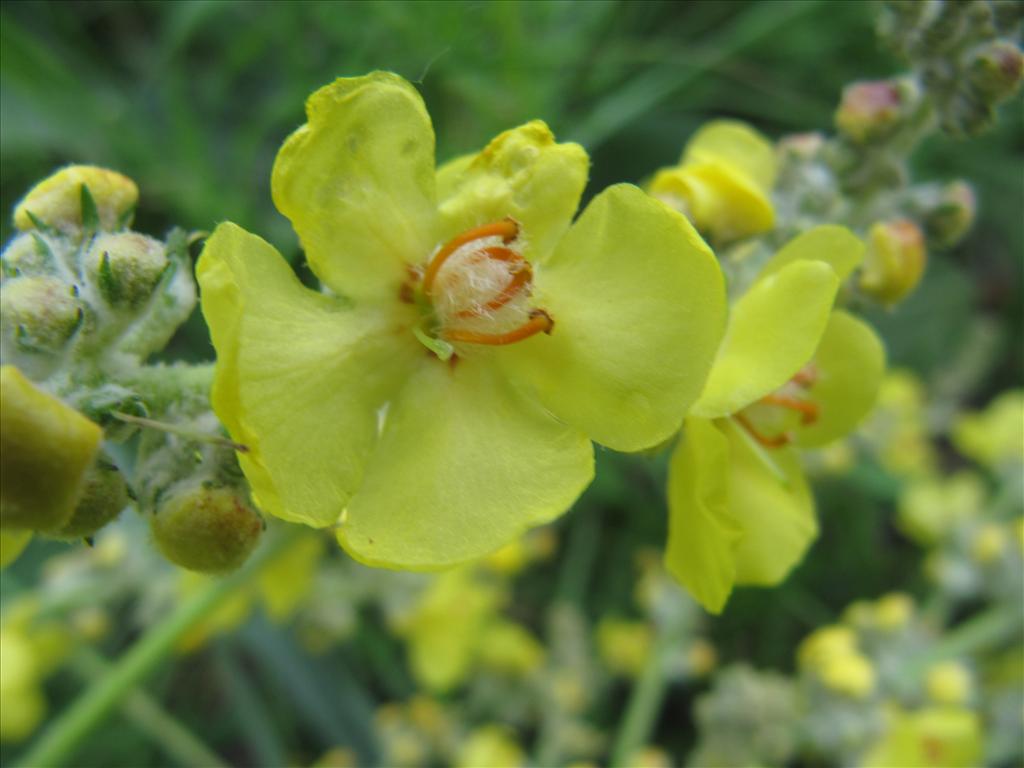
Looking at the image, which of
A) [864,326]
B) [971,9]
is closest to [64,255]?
[864,326]

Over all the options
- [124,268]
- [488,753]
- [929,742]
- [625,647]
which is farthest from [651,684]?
[124,268]

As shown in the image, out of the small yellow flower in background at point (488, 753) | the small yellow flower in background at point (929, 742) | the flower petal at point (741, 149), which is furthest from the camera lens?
the small yellow flower in background at point (488, 753)

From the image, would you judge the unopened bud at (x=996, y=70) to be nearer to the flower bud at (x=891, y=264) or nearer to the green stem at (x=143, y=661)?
the flower bud at (x=891, y=264)

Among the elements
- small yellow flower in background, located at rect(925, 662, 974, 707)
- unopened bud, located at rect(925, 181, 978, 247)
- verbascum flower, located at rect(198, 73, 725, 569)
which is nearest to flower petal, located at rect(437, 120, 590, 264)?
verbascum flower, located at rect(198, 73, 725, 569)

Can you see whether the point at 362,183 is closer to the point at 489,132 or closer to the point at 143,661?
the point at 143,661

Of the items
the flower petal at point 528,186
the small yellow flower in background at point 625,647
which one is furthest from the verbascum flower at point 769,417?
the small yellow flower in background at point 625,647

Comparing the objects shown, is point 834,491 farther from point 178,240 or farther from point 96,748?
point 178,240
